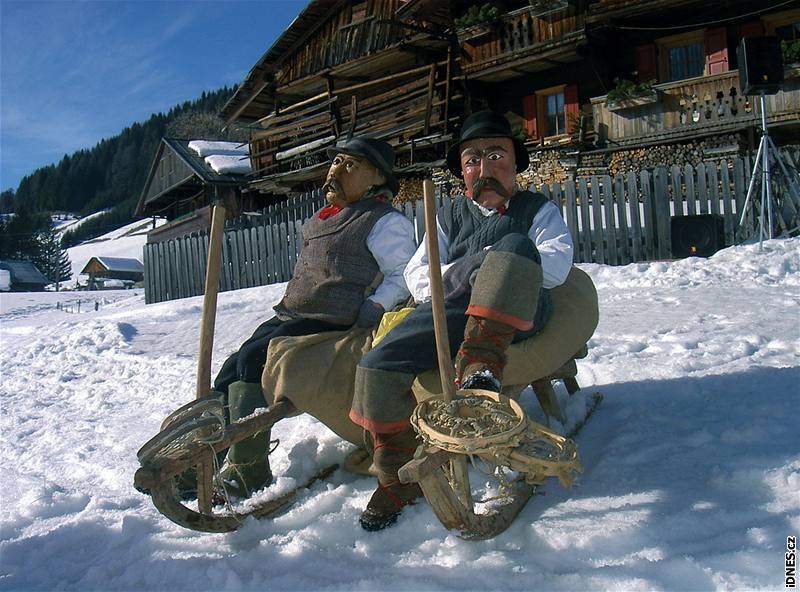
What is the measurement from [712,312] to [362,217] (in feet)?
9.77

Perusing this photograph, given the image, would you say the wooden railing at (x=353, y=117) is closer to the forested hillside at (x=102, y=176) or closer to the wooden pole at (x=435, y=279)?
the wooden pole at (x=435, y=279)

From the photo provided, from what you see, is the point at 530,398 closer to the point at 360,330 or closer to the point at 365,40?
the point at 360,330

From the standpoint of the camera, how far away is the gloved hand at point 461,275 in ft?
7.11

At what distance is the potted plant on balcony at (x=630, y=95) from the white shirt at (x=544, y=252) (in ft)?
37.0

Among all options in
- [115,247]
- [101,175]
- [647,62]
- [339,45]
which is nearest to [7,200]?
[101,175]

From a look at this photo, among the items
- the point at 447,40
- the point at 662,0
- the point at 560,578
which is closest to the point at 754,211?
the point at 662,0

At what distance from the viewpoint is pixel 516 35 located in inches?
553

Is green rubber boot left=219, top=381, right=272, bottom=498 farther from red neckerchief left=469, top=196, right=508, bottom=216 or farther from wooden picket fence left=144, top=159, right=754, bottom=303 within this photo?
wooden picket fence left=144, top=159, right=754, bottom=303

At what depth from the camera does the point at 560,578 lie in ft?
5.28

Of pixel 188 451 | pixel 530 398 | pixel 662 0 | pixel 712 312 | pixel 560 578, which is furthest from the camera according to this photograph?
pixel 662 0

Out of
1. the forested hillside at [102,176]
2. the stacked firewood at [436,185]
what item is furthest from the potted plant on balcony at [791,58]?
the forested hillside at [102,176]

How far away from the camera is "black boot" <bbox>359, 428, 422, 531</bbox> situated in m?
2.04

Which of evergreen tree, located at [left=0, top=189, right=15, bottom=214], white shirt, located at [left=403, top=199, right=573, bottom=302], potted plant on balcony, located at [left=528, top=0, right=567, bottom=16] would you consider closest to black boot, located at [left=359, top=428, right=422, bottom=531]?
white shirt, located at [left=403, top=199, right=573, bottom=302]

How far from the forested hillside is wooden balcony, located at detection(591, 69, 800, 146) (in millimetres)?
83267
